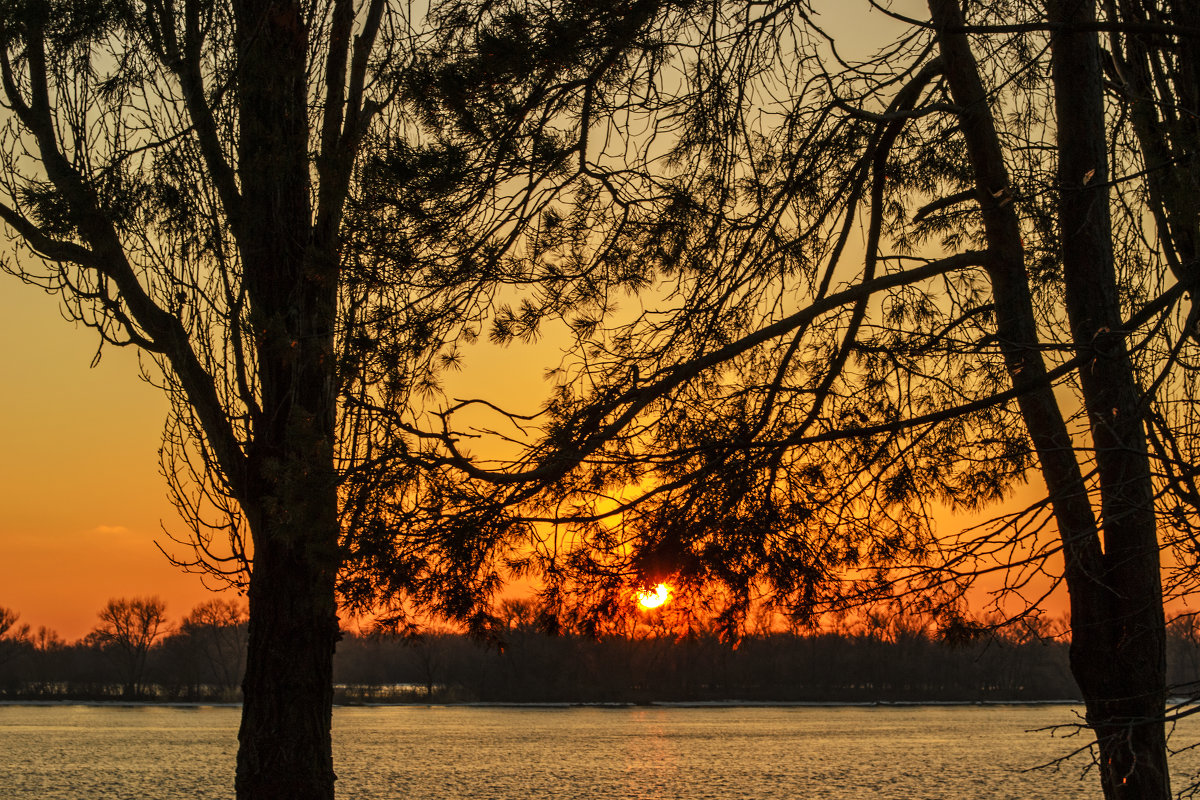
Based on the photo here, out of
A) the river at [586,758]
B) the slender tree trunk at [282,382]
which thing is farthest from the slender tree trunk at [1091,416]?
the river at [586,758]

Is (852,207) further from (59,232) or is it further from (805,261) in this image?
(59,232)

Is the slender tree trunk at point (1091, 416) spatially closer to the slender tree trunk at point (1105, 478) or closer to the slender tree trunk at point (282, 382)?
the slender tree trunk at point (1105, 478)

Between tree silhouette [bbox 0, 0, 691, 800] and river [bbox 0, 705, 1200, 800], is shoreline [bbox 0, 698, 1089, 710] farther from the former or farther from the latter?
tree silhouette [bbox 0, 0, 691, 800]

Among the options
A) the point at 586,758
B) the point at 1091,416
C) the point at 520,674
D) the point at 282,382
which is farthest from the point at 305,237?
the point at 520,674

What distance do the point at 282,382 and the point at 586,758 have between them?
102 ft

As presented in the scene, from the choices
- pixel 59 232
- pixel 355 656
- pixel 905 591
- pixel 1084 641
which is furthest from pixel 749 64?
pixel 355 656

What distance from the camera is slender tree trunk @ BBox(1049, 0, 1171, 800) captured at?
174 inches

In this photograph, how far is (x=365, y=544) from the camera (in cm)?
473

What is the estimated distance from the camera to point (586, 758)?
116ft

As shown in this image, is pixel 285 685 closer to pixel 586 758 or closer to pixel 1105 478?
pixel 1105 478

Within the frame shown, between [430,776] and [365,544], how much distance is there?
2649 cm

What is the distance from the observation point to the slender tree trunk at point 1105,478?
4.42 metres

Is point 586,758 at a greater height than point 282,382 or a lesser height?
lesser

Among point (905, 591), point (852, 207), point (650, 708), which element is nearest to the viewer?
point (905, 591)
